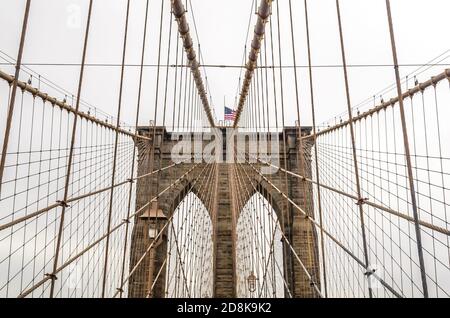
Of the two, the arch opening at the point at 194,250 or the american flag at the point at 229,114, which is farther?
the american flag at the point at 229,114

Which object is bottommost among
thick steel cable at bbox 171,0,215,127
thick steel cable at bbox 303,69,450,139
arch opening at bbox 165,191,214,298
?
arch opening at bbox 165,191,214,298

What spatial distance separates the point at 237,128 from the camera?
13961mm

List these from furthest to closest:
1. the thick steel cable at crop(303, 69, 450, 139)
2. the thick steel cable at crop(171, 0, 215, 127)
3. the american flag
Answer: the american flag < the thick steel cable at crop(171, 0, 215, 127) < the thick steel cable at crop(303, 69, 450, 139)

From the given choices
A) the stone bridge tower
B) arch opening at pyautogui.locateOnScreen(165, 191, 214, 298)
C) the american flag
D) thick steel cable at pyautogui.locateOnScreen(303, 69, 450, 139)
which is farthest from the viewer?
the american flag

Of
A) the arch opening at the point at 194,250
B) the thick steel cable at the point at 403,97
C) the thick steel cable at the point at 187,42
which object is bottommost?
the arch opening at the point at 194,250

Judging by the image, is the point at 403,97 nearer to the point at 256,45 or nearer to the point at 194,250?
the point at 256,45

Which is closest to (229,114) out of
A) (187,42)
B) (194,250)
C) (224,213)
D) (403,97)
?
(224,213)

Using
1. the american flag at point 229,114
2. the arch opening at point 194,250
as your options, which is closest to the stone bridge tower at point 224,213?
the arch opening at point 194,250

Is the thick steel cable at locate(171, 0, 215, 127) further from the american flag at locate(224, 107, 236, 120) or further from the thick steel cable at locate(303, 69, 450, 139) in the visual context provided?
the thick steel cable at locate(303, 69, 450, 139)

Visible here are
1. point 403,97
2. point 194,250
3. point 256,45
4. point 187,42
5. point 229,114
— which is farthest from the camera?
point 229,114

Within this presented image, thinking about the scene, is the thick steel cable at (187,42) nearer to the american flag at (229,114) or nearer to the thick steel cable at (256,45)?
the thick steel cable at (256,45)

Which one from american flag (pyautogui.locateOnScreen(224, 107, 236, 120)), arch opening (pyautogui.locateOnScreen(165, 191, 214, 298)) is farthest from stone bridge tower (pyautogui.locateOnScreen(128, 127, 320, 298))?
american flag (pyautogui.locateOnScreen(224, 107, 236, 120))
